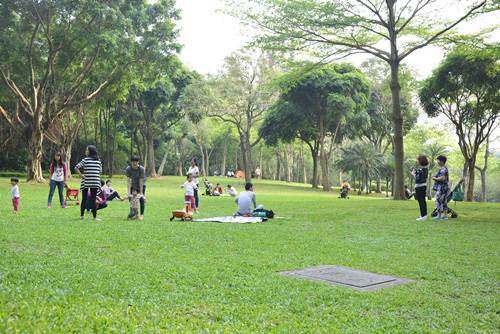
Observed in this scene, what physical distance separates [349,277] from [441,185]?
8363 mm

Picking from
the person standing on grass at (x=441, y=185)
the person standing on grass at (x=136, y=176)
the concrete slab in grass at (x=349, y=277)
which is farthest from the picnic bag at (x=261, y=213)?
the concrete slab in grass at (x=349, y=277)

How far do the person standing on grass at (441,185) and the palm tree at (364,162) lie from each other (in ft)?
108

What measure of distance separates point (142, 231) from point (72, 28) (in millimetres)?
21208

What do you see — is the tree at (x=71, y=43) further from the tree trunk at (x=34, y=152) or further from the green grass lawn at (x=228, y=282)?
the green grass lawn at (x=228, y=282)

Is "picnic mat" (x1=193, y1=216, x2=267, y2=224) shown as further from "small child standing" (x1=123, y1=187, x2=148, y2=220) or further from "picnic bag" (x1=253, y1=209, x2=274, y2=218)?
"small child standing" (x1=123, y1=187, x2=148, y2=220)

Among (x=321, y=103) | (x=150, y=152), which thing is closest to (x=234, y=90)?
(x=321, y=103)

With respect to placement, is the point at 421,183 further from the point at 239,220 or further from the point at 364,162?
the point at 364,162

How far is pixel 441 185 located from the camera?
1243cm

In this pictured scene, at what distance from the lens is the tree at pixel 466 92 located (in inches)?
997

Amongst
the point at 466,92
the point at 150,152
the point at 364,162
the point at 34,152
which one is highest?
the point at 466,92

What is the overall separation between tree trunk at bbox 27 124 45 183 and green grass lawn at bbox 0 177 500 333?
66.2 feet

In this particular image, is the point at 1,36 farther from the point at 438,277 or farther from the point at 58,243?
the point at 438,277

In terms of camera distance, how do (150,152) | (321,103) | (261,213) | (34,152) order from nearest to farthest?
(261,213) < (34,152) < (321,103) < (150,152)

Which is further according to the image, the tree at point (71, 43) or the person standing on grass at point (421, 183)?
the tree at point (71, 43)
